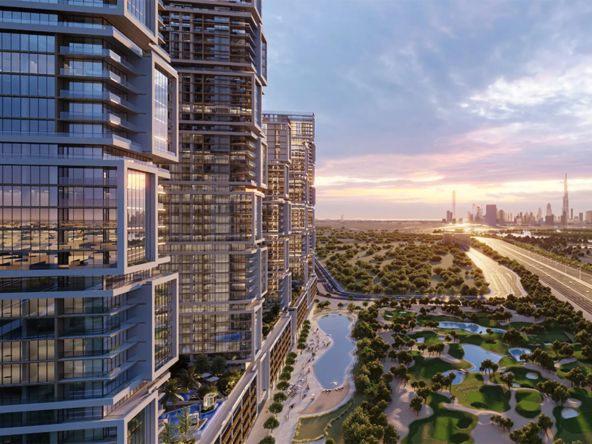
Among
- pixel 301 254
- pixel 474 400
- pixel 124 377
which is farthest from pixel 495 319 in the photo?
pixel 124 377

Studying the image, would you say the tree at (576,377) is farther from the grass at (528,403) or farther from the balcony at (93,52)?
the balcony at (93,52)

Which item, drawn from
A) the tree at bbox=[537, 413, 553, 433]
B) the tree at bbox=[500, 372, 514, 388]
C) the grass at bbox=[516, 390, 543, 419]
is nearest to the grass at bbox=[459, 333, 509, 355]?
the tree at bbox=[500, 372, 514, 388]

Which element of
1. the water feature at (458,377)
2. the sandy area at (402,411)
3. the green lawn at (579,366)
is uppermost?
the green lawn at (579,366)

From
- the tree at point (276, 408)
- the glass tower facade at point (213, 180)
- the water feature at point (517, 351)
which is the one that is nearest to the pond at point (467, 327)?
the water feature at point (517, 351)

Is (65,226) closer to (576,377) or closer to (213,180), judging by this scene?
(213,180)

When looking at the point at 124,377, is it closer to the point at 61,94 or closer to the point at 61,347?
the point at 61,347

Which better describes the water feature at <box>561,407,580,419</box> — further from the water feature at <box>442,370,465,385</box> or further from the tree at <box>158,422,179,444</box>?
the tree at <box>158,422,179,444</box>
